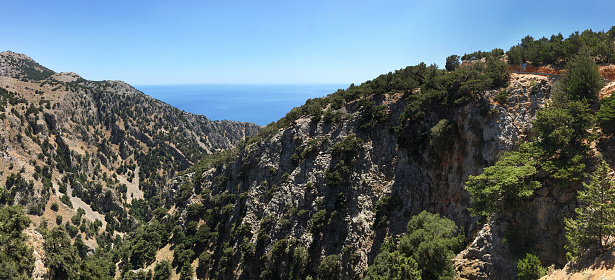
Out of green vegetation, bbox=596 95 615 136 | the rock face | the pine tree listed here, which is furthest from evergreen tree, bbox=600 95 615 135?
the pine tree

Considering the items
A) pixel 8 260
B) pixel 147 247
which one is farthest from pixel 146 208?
pixel 8 260

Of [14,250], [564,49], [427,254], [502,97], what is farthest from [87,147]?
[564,49]

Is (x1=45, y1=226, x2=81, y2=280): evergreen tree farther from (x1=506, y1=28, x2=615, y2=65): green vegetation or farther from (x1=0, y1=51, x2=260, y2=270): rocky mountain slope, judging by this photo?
(x1=506, y1=28, x2=615, y2=65): green vegetation

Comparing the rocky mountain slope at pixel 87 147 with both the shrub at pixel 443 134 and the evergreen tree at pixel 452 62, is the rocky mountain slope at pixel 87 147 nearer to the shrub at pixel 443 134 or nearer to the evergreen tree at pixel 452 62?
the shrub at pixel 443 134

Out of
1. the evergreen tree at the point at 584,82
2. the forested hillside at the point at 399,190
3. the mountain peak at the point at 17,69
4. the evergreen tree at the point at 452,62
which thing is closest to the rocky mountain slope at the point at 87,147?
the mountain peak at the point at 17,69

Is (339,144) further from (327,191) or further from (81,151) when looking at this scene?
(81,151)

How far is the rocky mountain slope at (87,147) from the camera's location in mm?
85750

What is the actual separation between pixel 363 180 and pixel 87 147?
13245cm

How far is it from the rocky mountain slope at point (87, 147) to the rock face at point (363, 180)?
6779cm

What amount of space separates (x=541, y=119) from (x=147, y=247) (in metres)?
68.9

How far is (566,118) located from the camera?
72.8 ft

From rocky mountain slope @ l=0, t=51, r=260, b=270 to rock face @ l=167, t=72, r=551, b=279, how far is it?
67793 mm

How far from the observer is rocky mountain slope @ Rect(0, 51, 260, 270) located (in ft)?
281

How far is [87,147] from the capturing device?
124m
